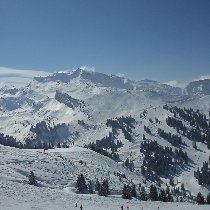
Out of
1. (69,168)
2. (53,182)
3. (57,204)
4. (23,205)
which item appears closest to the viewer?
(23,205)

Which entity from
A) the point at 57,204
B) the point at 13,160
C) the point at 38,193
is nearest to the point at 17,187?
the point at 38,193

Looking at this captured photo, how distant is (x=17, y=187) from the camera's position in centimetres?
8119

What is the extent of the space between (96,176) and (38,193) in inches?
3744

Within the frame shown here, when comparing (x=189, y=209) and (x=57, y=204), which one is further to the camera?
(x=189, y=209)

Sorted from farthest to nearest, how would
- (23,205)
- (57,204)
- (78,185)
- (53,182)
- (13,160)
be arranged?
1. (13,160)
2. (53,182)
3. (78,185)
4. (57,204)
5. (23,205)

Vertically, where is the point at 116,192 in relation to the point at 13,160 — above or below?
below

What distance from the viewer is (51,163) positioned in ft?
577

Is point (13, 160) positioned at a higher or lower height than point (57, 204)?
higher

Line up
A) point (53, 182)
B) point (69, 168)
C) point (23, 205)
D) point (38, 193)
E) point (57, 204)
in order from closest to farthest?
1. point (23, 205)
2. point (57, 204)
3. point (38, 193)
4. point (53, 182)
5. point (69, 168)

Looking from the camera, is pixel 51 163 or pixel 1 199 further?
pixel 51 163

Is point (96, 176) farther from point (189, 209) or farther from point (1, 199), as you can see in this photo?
point (1, 199)

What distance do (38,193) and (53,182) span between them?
6310cm

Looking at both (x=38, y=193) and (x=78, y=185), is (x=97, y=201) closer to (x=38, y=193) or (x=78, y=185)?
(x=38, y=193)

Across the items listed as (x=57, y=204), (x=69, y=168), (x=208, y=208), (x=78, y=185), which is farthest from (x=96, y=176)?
(x=57, y=204)
